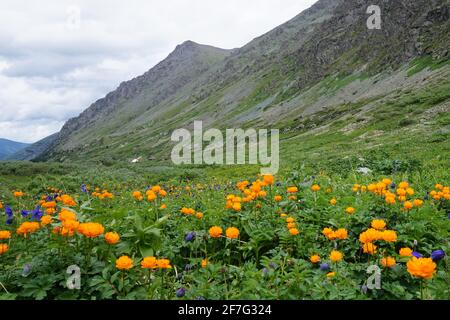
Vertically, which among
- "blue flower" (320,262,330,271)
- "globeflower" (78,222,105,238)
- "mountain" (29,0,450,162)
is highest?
"mountain" (29,0,450,162)

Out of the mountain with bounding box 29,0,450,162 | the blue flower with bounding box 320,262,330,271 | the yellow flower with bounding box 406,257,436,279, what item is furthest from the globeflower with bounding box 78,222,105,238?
the mountain with bounding box 29,0,450,162

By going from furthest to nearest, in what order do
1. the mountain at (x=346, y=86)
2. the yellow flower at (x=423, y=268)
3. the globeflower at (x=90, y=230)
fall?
the mountain at (x=346, y=86)
the globeflower at (x=90, y=230)
the yellow flower at (x=423, y=268)

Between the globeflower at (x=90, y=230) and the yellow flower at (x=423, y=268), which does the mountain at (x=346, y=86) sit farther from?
the globeflower at (x=90, y=230)

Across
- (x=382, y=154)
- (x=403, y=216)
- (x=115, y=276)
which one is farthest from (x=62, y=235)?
(x=382, y=154)

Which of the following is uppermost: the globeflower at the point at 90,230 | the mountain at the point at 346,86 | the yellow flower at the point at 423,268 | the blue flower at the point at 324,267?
the mountain at the point at 346,86

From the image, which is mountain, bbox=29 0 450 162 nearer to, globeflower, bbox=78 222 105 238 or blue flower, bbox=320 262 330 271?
blue flower, bbox=320 262 330 271

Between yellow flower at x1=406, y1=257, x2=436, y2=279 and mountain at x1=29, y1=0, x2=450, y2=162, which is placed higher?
mountain at x1=29, y1=0, x2=450, y2=162

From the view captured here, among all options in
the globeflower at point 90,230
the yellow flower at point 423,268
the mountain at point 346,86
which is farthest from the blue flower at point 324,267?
the mountain at point 346,86

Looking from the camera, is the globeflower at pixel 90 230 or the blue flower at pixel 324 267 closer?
the globeflower at pixel 90 230

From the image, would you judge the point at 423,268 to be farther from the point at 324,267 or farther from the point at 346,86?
the point at 346,86

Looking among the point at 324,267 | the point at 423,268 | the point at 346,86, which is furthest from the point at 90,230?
the point at 346,86

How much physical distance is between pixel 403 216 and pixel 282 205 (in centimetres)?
191

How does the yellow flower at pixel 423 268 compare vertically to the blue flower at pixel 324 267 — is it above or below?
above

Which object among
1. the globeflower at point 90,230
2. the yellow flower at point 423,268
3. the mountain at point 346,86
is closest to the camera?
the yellow flower at point 423,268
